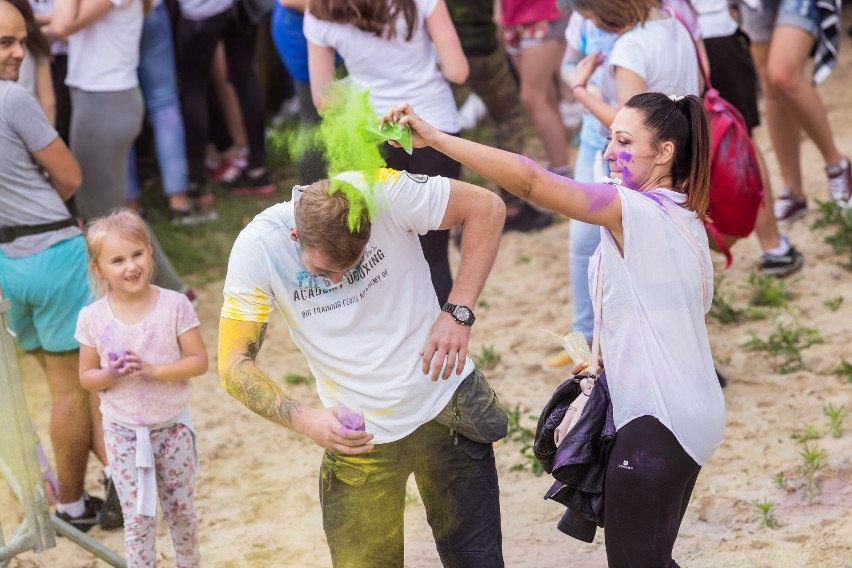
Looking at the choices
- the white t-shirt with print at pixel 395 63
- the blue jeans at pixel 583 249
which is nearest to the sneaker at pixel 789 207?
the blue jeans at pixel 583 249

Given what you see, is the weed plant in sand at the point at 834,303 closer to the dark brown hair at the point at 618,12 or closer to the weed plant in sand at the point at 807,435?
the weed plant in sand at the point at 807,435

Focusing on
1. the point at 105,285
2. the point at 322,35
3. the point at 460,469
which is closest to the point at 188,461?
the point at 105,285

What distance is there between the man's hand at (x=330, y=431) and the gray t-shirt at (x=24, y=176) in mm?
1900

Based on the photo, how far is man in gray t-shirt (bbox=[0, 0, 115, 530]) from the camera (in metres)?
4.04

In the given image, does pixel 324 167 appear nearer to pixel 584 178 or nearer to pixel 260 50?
pixel 584 178

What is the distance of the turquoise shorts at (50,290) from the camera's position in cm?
408

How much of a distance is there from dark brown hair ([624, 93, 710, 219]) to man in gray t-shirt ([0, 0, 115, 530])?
2.32m

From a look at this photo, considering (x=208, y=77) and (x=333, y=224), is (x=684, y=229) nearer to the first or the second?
(x=333, y=224)

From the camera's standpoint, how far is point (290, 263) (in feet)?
9.16

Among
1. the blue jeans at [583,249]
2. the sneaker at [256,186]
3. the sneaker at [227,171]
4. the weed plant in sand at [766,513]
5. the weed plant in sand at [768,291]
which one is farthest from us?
the sneaker at [227,171]

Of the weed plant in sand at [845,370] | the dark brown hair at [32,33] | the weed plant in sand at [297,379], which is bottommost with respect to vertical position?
the weed plant in sand at [297,379]

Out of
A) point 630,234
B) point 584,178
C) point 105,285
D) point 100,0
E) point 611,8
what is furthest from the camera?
point 100,0

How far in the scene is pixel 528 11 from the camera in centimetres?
657

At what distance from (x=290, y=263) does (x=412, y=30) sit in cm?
181
